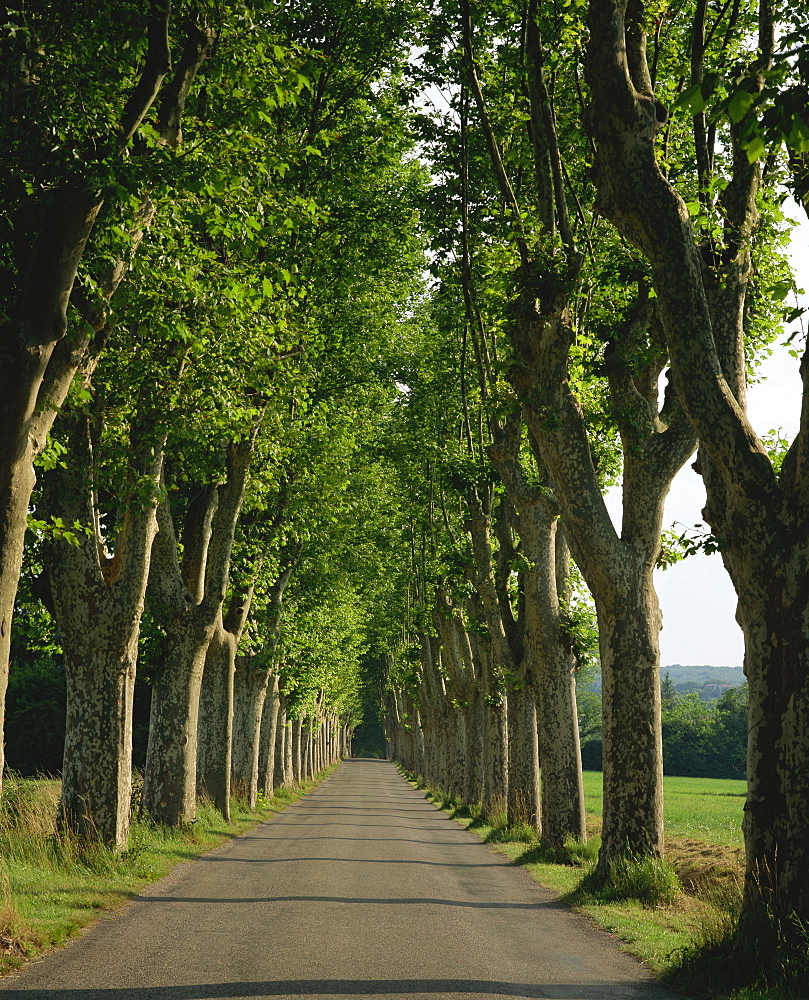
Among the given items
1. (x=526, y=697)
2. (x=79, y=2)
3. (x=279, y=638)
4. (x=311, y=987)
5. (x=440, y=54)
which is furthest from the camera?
(x=279, y=638)

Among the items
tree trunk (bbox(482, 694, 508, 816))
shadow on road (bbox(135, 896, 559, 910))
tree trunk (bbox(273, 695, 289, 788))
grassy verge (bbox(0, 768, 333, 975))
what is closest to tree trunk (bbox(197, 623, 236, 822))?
grassy verge (bbox(0, 768, 333, 975))

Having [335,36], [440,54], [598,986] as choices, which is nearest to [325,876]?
[598,986]

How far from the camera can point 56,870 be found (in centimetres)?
1045

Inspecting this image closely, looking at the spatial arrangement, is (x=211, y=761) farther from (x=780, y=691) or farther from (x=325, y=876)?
(x=780, y=691)

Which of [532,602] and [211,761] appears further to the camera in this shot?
[211,761]

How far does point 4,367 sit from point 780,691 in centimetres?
655

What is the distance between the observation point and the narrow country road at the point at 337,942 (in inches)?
252

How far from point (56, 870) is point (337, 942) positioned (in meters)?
4.31

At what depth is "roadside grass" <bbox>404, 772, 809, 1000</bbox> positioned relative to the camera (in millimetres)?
6648

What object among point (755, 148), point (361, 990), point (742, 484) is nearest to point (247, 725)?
point (361, 990)

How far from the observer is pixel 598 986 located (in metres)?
6.74

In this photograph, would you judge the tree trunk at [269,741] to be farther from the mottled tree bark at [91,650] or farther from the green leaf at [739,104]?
the green leaf at [739,104]

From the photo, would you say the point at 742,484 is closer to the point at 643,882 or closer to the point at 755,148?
the point at 755,148

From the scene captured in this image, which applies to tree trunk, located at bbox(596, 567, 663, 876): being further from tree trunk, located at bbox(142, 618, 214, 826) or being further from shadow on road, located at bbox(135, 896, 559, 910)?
tree trunk, located at bbox(142, 618, 214, 826)
